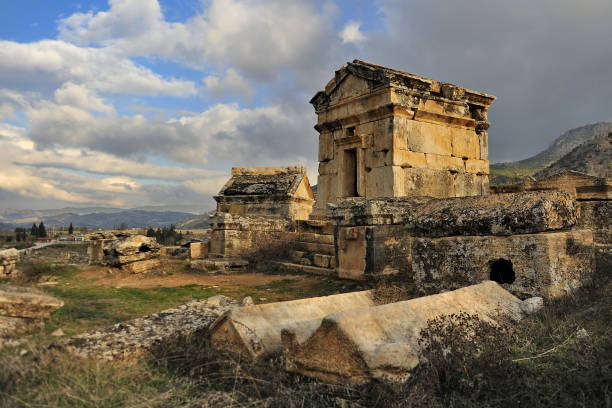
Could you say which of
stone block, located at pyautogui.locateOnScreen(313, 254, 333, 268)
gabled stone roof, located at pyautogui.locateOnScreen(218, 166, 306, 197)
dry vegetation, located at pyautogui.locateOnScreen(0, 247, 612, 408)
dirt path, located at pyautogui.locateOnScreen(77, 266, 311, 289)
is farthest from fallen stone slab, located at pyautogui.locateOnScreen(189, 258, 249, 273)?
dry vegetation, located at pyautogui.locateOnScreen(0, 247, 612, 408)

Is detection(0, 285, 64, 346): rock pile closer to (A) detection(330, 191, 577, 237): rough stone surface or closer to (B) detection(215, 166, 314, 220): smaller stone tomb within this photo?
(A) detection(330, 191, 577, 237): rough stone surface

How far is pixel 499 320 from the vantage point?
129 inches

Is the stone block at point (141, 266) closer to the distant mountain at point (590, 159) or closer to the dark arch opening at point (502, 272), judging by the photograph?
the dark arch opening at point (502, 272)

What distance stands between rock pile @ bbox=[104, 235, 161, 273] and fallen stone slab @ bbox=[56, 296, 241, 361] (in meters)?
6.52

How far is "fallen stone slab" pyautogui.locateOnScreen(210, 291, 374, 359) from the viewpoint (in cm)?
303

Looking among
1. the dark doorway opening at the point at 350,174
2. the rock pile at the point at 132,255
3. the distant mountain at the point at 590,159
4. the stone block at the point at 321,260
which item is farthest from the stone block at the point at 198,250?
the distant mountain at the point at 590,159

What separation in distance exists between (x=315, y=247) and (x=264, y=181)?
7.01 meters

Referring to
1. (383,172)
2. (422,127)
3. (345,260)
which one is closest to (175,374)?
(345,260)

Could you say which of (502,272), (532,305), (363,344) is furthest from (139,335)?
(502,272)

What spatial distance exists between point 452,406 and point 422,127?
27.2 ft

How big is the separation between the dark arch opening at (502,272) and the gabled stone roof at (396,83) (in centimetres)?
563

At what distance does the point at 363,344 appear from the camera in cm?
242

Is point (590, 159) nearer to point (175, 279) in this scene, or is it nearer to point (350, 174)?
point (350, 174)

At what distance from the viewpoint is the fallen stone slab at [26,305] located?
418 cm
